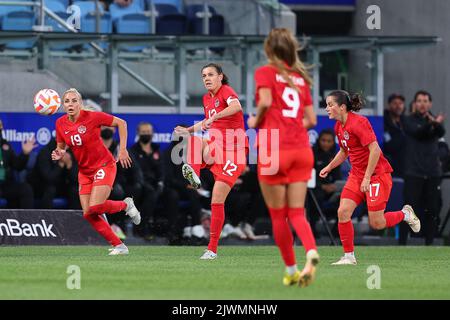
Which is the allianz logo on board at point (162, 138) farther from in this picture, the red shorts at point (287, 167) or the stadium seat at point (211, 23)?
the red shorts at point (287, 167)

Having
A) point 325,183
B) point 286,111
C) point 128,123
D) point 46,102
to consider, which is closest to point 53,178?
point 128,123

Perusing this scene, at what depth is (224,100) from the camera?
1562 cm

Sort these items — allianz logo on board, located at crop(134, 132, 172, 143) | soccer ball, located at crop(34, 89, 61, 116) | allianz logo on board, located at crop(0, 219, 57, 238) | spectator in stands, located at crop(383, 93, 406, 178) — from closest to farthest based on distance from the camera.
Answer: soccer ball, located at crop(34, 89, 61, 116), allianz logo on board, located at crop(0, 219, 57, 238), allianz logo on board, located at crop(134, 132, 172, 143), spectator in stands, located at crop(383, 93, 406, 178)

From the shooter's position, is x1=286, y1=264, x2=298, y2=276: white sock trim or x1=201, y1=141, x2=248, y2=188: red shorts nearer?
x1=286, y1=264, x2=298, y2=276: white sock trim

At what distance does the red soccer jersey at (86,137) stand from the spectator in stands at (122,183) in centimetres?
458

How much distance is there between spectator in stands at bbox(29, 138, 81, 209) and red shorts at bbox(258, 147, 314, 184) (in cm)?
998

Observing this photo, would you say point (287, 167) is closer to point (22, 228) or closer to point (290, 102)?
point (290, 102)

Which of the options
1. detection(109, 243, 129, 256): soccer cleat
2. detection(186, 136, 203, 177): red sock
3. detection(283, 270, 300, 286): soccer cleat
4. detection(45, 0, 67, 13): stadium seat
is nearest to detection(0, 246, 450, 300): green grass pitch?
detection(283, 270, 300, 286): soccer cleat

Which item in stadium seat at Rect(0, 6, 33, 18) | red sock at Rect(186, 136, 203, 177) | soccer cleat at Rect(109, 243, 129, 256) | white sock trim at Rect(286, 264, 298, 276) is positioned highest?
stadium seat at Rect(0, 6, 33, 18)

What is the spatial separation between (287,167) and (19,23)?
41.7 feet

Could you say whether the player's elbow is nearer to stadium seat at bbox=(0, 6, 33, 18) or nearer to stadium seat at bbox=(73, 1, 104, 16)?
stadium seat at bbox=(0, 6, 33, 18)

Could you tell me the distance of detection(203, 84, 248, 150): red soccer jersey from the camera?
1566 cm

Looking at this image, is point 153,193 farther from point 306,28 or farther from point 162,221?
point 306,28

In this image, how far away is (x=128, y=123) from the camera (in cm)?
2167
